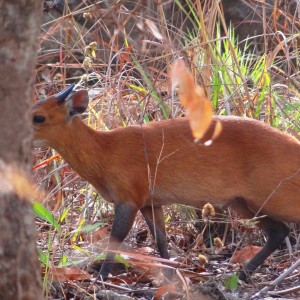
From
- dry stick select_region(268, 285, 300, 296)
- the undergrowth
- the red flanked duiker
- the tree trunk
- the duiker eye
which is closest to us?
the tree trunk

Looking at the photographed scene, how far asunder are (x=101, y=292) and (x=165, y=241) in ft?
3.35

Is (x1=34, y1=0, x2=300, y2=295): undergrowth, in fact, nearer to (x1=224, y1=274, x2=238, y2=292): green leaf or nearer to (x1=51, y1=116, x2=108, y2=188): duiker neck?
(x1=51, y1=116, x2=108, y2=188): duiker neck

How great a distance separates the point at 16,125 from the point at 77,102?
3068mm

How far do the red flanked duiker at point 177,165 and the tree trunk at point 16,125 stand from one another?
2739mm

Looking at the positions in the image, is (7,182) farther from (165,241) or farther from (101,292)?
(165,241)

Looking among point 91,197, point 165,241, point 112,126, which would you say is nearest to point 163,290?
point 165,241

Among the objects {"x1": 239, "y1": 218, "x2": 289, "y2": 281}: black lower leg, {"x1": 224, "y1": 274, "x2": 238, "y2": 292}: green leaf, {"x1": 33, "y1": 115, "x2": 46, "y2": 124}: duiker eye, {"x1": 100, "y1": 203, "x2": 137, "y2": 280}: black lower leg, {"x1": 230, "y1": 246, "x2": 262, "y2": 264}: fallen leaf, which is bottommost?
{"x1": 230, "y1": 246, "x2": 262, "y2": 264}: fallen leaf

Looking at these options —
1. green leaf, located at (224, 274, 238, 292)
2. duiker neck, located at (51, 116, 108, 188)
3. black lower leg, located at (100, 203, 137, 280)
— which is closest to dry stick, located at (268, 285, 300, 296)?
green leaf, located at (224, 274, 238, 292)

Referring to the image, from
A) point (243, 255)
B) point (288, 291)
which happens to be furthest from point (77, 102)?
point (288, 291)

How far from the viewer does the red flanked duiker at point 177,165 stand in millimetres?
5316

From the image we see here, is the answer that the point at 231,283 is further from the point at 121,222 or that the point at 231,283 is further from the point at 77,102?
the point at 77,102

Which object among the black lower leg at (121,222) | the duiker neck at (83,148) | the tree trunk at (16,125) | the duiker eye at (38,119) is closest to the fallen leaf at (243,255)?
the black lower leg at (121,222)

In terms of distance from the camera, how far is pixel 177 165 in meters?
5.42

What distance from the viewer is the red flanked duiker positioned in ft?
17.4
